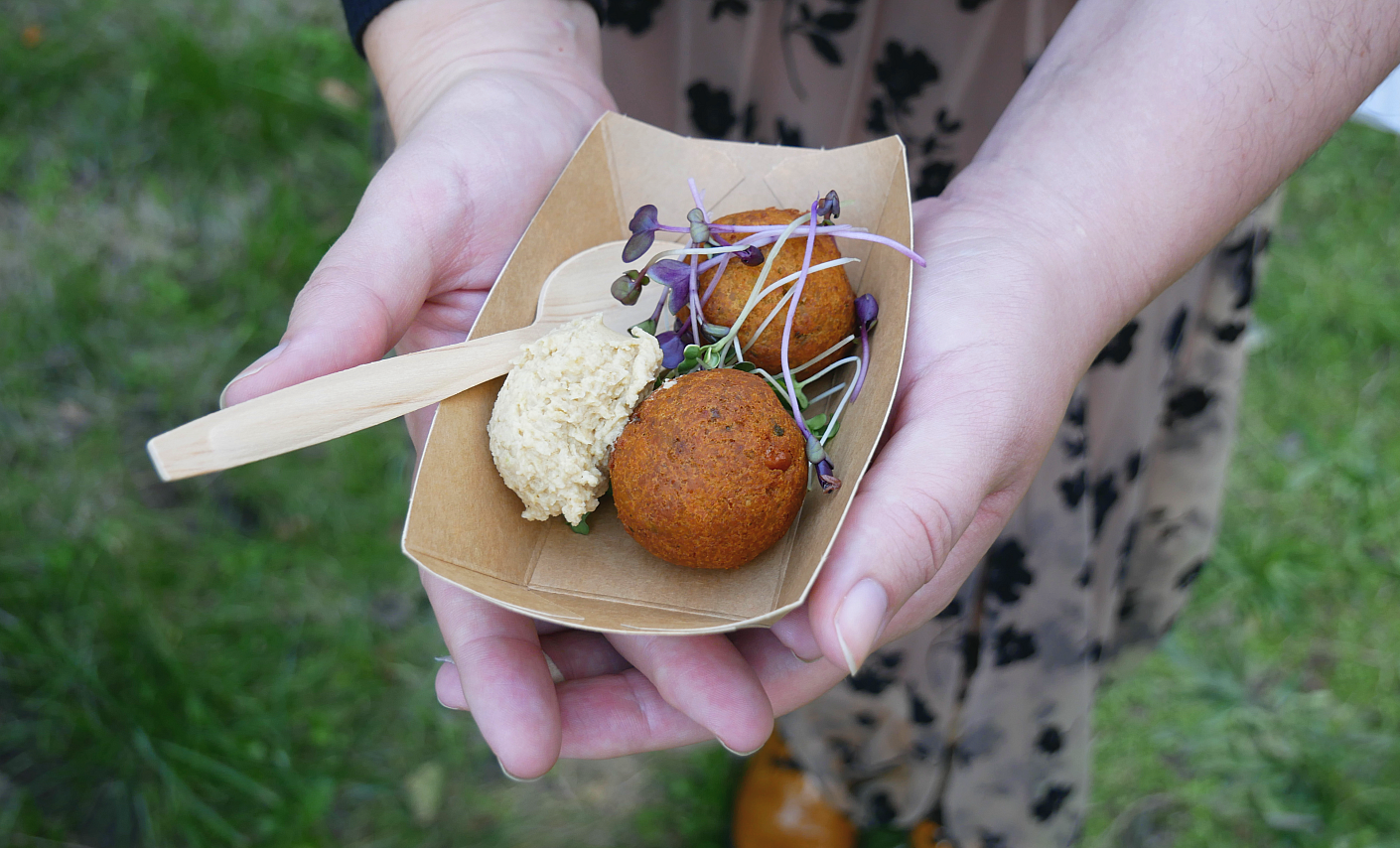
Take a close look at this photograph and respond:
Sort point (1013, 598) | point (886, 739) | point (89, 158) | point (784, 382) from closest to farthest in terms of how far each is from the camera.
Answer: point (784, 382)
point (1013, 598)
point (886, 739)
point (89, 158)

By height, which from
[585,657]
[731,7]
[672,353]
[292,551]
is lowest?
[292,551]

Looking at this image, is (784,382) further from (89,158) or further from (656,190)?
(89,158)

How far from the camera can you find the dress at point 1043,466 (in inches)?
80.6

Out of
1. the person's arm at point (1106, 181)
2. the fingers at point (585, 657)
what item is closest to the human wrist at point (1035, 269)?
the person's arm at point (1106, 181)

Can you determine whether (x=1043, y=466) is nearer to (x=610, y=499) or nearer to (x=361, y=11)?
(x=610, y=499)

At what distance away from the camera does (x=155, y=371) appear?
355 centimetres

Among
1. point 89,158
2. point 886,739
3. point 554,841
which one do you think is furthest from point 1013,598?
point 89,158

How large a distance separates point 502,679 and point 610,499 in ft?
1.42

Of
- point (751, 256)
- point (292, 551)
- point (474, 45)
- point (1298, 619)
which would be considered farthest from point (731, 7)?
point (1298, 619)

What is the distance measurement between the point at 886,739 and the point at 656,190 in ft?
5.05

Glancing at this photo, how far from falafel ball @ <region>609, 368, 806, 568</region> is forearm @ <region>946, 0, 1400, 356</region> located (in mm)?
584

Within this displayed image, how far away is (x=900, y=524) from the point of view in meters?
1.35

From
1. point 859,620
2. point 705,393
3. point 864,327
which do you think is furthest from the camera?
point 864,327

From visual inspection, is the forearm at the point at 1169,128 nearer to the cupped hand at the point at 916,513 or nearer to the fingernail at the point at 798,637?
the cupped hand at the point at 916,513
